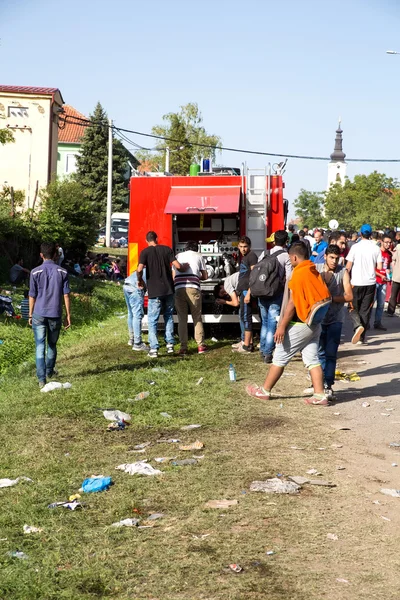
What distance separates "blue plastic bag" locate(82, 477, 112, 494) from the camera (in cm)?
636

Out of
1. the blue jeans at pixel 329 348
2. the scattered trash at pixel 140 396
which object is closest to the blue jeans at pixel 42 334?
the scattered trash at pixel 140 396

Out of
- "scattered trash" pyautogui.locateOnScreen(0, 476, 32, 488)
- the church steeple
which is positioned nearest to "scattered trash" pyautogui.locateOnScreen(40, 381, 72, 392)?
"scattered trash" pyautogui.locateOnScreen(0, 476, 32, 488)

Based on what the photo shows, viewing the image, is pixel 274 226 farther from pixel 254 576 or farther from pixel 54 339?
pixel 254 576

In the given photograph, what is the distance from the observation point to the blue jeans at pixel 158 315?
514 inches

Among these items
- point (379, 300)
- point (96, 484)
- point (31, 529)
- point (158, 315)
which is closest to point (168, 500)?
point (96, 484)

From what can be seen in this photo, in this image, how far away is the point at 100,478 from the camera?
21.5ft

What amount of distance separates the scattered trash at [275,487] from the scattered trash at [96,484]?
1.07 m

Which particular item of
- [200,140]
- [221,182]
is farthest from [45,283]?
[200,140]

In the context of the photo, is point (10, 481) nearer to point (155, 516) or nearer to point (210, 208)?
point (155, 516)

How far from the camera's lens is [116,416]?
8914 millimetres

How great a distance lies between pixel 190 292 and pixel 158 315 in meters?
0.78

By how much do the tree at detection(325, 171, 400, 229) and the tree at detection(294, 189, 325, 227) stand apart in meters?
9.14

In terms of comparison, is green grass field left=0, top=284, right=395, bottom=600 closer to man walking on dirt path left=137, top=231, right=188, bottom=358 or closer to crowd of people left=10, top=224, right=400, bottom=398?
crowd of people left=10, top=224, right=400, bottom=398

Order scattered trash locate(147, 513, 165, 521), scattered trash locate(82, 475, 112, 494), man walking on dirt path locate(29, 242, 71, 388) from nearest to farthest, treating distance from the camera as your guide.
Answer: scattered trash locate(147, 513, 165, 521) < scattered trash locate(82, 475, 112, 494) < man walking on dirt path locate(29, 242, 71, 388)
